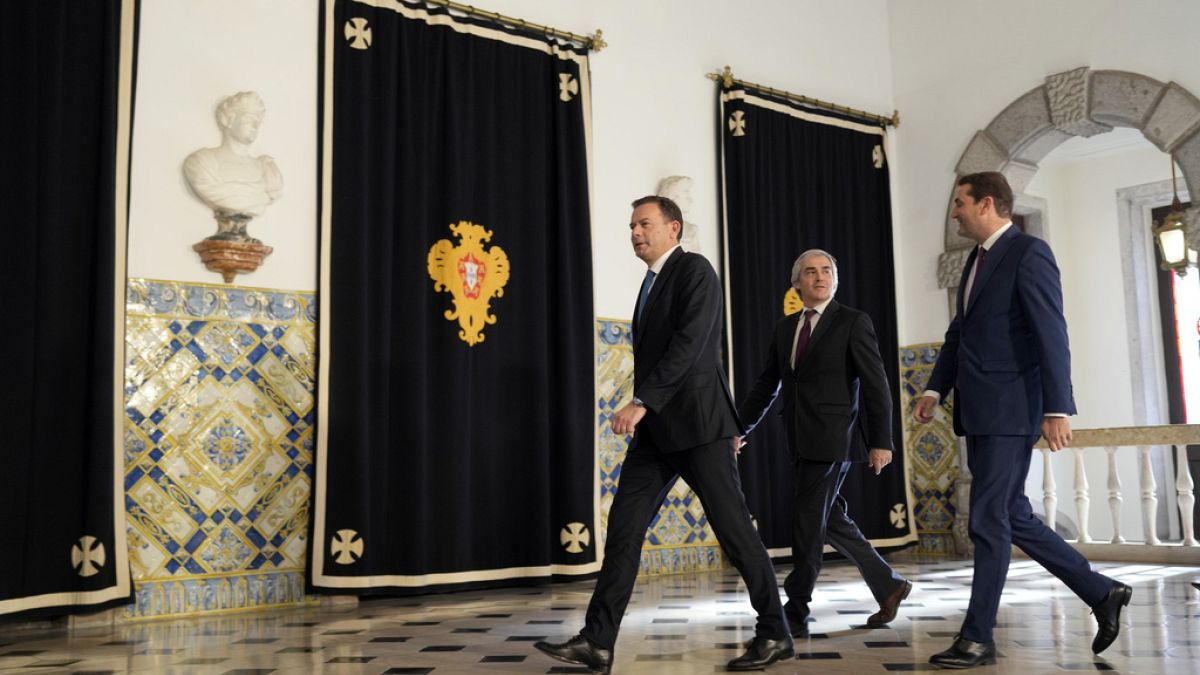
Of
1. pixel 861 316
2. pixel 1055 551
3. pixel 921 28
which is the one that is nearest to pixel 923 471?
pixel 921 28

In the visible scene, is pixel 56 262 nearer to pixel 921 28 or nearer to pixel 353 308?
pixel 353 308

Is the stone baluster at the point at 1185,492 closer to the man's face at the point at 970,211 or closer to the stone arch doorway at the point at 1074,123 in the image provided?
the stone arch doorway at the point at 1074,123

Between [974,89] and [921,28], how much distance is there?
0.72m

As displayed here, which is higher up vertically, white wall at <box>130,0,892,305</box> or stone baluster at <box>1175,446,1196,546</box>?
white wall at <box>130,0,892,305</box>

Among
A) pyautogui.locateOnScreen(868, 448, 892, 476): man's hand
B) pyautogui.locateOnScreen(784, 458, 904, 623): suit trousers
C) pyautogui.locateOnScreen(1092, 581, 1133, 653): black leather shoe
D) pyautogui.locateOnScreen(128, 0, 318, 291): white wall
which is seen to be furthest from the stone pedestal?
pyautogui.locateOnScreen(1092, 581, 1133, 653): black leather shoe

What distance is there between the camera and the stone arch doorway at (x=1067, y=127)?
22.5 feet

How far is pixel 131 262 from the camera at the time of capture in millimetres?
5039

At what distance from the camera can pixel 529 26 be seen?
6.47 metres

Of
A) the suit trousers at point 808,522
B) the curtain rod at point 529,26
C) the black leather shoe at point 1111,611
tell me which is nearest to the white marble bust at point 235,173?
the curtain rod at point 529,26

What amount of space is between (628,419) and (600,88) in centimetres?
404

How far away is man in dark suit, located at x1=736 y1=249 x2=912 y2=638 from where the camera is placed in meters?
4.10

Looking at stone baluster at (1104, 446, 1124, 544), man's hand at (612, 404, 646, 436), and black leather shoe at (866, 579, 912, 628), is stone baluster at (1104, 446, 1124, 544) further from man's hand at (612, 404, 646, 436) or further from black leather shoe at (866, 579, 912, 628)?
man's hand at (612, 404, 646, 436)

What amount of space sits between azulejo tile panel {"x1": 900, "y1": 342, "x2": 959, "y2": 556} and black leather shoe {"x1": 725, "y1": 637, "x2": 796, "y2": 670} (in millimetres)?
4749

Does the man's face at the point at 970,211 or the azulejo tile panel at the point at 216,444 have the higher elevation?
the man's face at the point at 970,211
